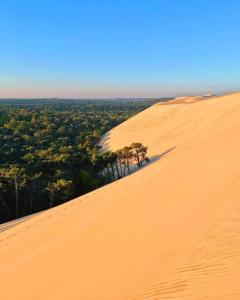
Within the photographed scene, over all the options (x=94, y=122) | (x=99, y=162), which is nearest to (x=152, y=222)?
(x=99, y=162)

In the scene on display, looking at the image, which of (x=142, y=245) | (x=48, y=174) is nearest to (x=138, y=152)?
(x=48, y=174)

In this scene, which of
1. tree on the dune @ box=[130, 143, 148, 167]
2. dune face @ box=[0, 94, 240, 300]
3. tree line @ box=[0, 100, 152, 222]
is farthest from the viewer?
tree on the dune @ box=[130, 143, 148, 167]

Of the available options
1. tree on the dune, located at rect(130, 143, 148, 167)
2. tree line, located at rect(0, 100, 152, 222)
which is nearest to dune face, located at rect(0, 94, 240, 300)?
tree line, located at rect(0, 100, 152, 222)

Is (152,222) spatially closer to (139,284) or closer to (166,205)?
(166,205)

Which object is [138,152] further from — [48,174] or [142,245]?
[142,245]

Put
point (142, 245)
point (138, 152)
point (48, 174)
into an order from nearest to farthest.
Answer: point (142, 245), point (48, 174), point (138, 152)

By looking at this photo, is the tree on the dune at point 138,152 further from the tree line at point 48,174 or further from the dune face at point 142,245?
the dune face at point 142,245

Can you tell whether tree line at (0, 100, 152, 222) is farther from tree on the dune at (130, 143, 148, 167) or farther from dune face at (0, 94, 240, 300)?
dune face at (0, 94, 240, 300)

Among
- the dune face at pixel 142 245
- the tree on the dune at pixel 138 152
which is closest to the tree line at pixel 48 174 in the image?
the tree on the dune at pixel 138 152

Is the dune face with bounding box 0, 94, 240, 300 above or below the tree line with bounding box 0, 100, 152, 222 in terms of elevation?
above
